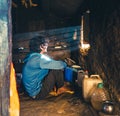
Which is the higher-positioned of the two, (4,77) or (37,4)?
(37,4)

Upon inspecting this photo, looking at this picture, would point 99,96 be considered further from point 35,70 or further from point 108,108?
point 35,70

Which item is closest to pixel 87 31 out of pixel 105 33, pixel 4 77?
pixel 105 33

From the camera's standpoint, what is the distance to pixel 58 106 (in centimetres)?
586

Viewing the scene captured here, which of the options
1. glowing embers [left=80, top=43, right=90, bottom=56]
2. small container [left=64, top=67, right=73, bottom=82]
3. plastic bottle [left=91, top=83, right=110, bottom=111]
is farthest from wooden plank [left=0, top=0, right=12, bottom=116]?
glowing embers [left=80, top=43, right=90, bottom=56]

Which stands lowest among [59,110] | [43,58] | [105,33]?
[59,110]

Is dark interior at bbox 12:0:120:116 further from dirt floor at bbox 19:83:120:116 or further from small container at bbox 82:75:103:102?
small container at bbox 82:75:103:102

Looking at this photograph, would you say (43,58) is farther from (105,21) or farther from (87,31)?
(87,31)

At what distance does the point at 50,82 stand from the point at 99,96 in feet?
4.72

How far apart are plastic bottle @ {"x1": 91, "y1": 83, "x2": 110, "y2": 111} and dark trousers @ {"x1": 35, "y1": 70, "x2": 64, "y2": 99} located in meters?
1.23

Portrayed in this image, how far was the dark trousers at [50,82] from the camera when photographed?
6.24m

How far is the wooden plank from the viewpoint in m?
2.63

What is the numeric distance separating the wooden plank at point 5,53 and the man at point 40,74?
3.16m

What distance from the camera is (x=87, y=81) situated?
5980mm

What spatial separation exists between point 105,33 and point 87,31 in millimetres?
2473
